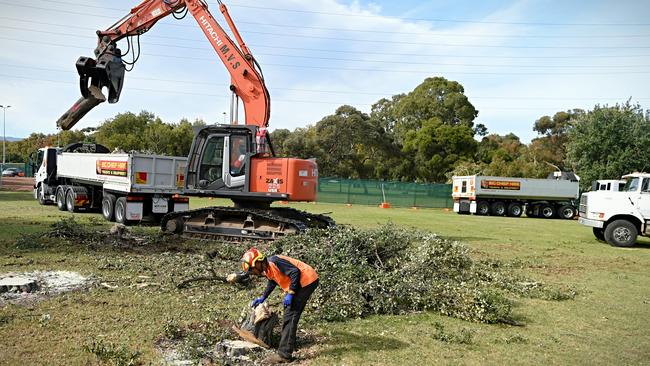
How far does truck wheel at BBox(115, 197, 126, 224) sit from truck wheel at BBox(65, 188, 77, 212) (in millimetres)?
4276

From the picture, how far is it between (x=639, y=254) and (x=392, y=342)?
1391 cm

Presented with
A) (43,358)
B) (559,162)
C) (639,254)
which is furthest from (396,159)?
(43,358)

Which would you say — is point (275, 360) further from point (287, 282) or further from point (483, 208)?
point (483, 208)

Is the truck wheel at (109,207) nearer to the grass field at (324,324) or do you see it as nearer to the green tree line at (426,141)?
the grass field at (324,324)

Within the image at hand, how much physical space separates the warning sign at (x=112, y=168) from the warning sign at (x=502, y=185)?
84.0 feet

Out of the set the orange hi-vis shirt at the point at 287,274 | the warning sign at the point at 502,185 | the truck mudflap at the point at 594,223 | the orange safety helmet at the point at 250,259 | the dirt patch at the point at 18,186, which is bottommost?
the dirt patch at the point at 18,186

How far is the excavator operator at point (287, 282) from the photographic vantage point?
573 cm

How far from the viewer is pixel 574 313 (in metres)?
8.59

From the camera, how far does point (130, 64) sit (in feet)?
56.9

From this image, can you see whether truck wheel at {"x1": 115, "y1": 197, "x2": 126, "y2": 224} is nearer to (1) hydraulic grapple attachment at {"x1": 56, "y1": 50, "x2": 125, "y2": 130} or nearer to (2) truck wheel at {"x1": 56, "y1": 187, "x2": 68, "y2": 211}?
(1) hydraulic grapple attachment at {"x1": 56, "y1": 50, "x2": 125, "y2": 130}

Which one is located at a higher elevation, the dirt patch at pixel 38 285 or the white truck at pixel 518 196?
the white truck at pixel 518 196

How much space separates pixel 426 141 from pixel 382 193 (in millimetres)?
14039

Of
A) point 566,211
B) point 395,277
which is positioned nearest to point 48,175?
point 395,277

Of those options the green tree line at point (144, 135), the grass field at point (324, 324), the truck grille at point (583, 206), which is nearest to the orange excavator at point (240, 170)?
the grass field at point (324, 324)
